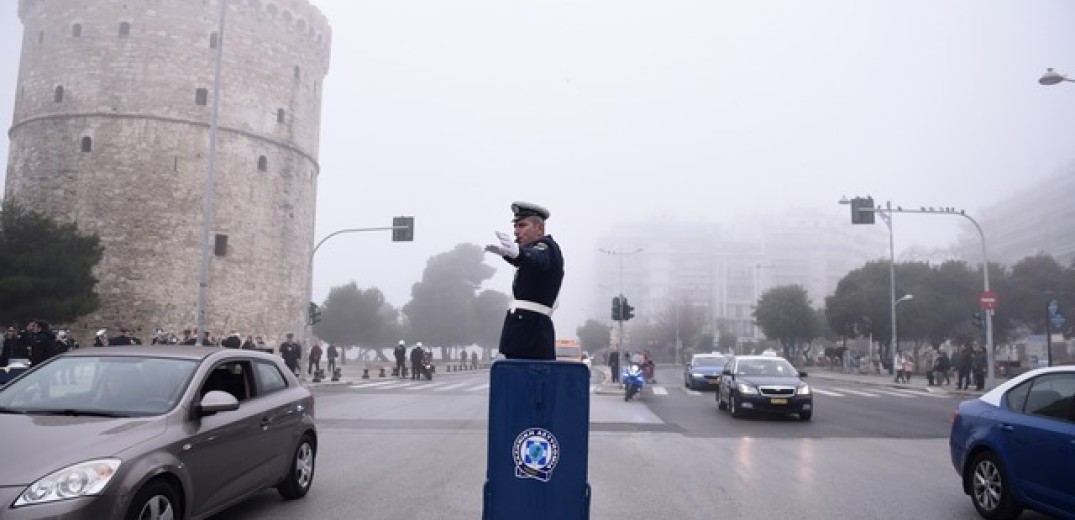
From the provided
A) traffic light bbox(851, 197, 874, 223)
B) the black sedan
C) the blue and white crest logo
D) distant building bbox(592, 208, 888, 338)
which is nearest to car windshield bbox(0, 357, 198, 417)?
the blue and white crest logo

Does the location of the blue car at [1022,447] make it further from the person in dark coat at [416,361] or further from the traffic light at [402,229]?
the person in dark coat at [416,361]

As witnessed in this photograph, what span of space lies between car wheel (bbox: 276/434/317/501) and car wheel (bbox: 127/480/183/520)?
1960mm

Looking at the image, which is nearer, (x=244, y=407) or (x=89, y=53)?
(x=244, y=407)

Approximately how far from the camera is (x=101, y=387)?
570cm

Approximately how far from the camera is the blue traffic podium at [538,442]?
4332 millimetres

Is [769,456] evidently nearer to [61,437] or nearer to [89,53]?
[61,437]

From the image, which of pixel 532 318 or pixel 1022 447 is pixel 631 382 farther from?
pixel 532 318

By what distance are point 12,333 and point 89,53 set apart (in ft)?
84.4

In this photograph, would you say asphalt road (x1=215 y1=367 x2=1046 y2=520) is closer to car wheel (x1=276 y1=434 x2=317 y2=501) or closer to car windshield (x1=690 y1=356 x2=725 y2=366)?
car wheel (x1=276 y1=434 x2=317 y2=501)

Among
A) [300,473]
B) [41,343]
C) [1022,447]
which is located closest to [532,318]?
[300,473]

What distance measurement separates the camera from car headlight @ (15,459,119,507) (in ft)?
13.8

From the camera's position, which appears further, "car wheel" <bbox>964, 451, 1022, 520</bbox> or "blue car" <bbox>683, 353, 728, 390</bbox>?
"blue car" <bbox>683, 353, 728, 390</bbox>

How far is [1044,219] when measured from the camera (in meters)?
90.7

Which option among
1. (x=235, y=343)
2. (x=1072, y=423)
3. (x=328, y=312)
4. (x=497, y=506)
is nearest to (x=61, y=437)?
(x=497, y=506)
